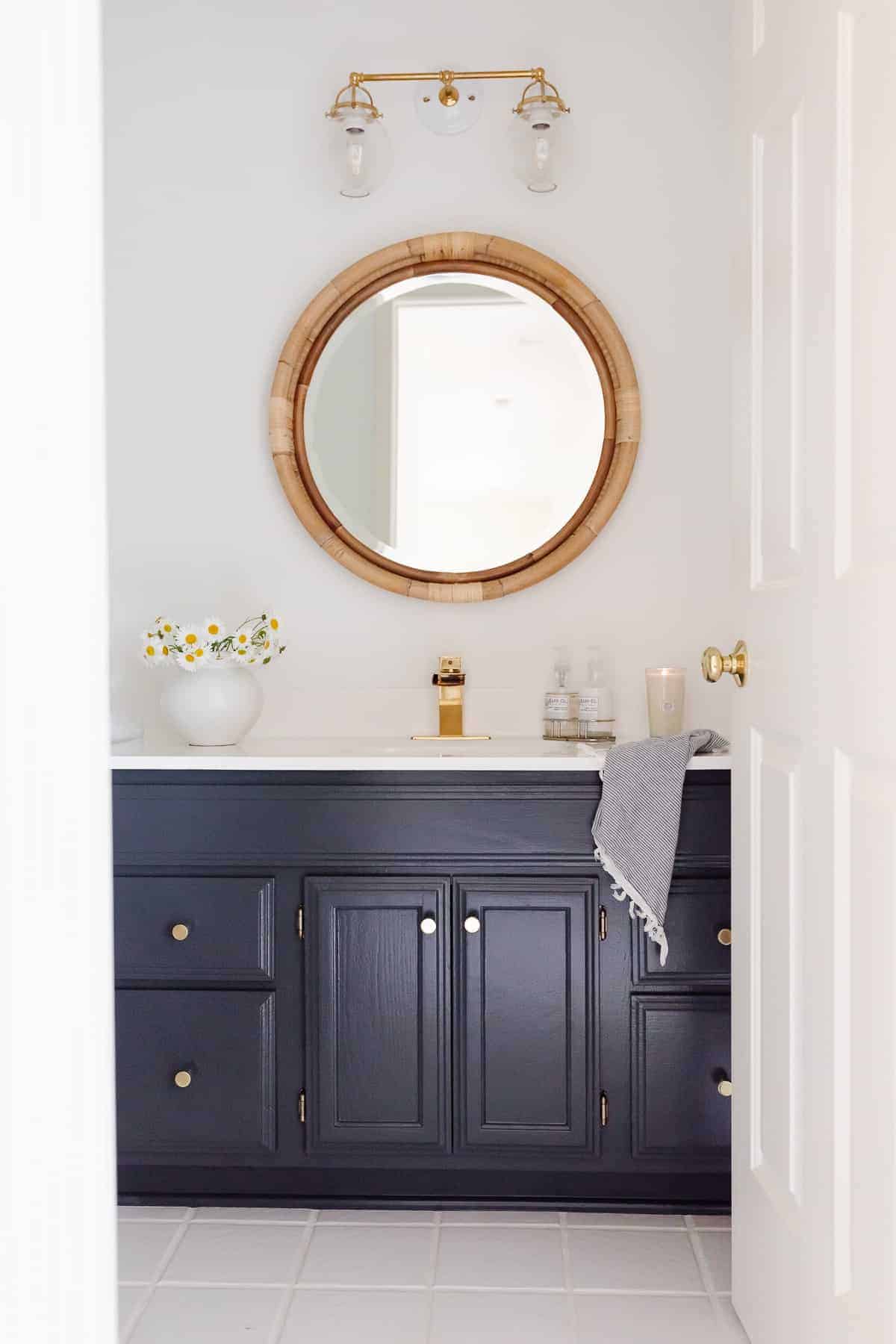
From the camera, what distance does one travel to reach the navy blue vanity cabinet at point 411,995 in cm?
213

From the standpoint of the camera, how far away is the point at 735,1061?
1.76 meters

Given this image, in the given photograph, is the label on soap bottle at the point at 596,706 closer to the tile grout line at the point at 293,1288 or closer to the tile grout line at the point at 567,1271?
the tile grout line at the point at 567,1271

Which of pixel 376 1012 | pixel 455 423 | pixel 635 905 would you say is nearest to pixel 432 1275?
pixel 376 1012

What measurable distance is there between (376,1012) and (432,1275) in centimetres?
45

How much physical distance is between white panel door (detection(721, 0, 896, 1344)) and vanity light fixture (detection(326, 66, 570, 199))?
2.62 feet

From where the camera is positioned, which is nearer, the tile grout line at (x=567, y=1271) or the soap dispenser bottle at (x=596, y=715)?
the tile grout line at (x=567, y=1271)

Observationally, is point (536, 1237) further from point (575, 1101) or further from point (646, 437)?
point (646, 437)

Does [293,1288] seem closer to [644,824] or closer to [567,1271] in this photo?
[567,1271]

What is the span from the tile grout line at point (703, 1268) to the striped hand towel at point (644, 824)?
493mm

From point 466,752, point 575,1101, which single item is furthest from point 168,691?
point 575,1101

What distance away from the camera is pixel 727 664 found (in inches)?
68.7

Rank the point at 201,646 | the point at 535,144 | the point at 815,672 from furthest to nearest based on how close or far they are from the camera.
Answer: the point at 535,144, the point at 201,646, the point at 815,672

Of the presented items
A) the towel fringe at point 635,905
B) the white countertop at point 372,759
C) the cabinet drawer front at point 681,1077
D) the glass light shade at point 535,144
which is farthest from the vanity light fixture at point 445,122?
the cabinet drawer front at point 681,1077

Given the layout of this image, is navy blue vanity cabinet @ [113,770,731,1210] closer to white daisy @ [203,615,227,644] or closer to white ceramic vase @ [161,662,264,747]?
white ceramic vase @ [161,662,264,747]
